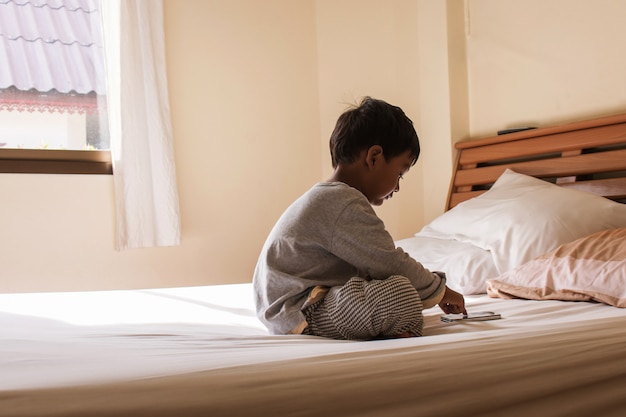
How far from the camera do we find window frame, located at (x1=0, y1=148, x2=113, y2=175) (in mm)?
3020

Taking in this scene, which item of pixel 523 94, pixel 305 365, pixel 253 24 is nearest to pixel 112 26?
pixel 253 24

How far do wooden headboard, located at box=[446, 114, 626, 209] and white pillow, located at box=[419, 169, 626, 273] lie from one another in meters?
0.17

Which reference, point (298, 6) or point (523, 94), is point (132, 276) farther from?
point (523, 94)

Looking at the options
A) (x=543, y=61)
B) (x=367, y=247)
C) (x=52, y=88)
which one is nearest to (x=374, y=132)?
(x=367, y=247)

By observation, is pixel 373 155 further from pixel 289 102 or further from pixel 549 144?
pixel 289 102

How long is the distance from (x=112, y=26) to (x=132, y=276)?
4.04 feet

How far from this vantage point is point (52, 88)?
3193 millimetres

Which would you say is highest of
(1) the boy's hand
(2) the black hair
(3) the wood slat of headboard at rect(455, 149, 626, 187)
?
(2) the black hair

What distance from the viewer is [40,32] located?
3174 mm

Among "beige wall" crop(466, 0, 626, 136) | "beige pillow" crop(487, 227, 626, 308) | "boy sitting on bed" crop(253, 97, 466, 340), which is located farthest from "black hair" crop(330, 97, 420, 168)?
"beige wall" crop(466, 0, 626, 136)

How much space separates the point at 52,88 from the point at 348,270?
2.33 metres

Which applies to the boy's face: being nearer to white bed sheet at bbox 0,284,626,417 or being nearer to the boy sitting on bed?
the boy sitting on bed

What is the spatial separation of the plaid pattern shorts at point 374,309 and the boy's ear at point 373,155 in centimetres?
31

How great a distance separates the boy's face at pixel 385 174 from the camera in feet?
5.02
